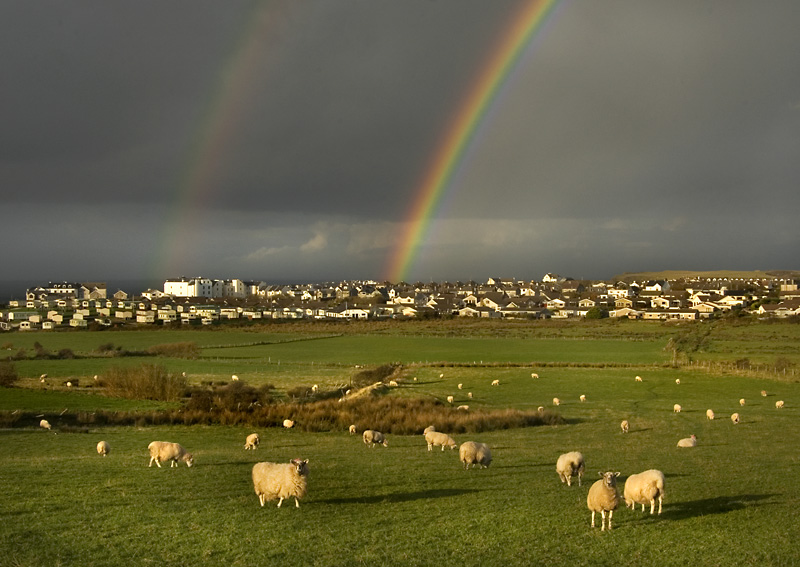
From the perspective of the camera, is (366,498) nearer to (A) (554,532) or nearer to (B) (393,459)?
(A) (554,532)

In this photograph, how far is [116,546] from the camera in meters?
12.0

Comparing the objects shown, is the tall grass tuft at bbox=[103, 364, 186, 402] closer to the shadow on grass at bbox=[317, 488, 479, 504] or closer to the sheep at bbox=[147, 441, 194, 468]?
the sheep at bbox=[147, 441, 194, 468]

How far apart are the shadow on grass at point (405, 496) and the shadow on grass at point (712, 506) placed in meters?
4.54

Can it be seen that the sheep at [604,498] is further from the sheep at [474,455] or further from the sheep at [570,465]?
the sheep at [474,455]

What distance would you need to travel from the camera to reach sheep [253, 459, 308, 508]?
14.5 m

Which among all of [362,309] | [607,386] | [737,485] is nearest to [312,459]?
[737,485]

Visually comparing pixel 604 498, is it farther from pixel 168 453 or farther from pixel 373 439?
pixel 373 439

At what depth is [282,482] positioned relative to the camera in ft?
47.7

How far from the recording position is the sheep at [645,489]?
1377 centimetres

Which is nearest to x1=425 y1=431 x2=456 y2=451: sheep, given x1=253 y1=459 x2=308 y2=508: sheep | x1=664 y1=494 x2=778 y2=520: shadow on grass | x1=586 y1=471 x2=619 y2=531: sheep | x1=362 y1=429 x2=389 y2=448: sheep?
x1=362 y1=429 x2=389 y2=448: sheep

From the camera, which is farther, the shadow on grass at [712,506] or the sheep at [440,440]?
the sheep at [440,440]

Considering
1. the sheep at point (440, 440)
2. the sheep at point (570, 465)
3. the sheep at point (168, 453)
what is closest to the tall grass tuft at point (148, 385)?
the sheep at point (440, 440)

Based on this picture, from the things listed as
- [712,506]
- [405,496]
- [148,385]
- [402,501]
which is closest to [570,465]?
[712,506]

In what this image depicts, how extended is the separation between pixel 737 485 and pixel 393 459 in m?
9.58
